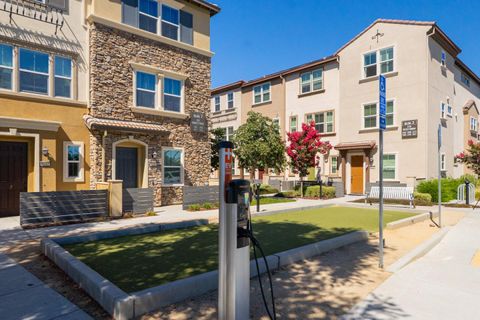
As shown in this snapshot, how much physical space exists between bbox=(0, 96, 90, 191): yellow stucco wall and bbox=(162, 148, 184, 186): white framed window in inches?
139

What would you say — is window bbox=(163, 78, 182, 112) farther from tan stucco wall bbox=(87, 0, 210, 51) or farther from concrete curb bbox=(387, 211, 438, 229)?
concrete curb bbox=(387, 211, 438, 229)

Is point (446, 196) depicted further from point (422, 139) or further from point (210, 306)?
point (210, 306)

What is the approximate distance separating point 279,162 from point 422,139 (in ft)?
29.3

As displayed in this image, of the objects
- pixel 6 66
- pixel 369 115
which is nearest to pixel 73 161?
pixel 6 66

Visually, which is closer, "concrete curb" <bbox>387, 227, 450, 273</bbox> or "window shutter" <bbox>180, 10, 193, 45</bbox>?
"concrete curb" <bbox>387, 227, 450, 273</bbox>

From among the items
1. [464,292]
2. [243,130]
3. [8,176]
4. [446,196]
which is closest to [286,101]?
[243,130]

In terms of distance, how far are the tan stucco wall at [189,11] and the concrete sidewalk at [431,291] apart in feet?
47.9

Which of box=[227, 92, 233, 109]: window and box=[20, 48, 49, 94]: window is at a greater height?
box=[227, 92, 233, 109]: window

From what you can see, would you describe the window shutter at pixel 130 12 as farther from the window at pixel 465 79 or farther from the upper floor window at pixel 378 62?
the window at pixel 465 79

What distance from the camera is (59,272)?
530cm

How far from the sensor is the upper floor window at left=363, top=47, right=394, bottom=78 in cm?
2052

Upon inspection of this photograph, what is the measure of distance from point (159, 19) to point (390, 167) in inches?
660

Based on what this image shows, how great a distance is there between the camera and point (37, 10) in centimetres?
1202

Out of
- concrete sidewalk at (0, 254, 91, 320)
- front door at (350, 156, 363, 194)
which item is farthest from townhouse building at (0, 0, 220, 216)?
front door at (350, 156, 363, 194)
